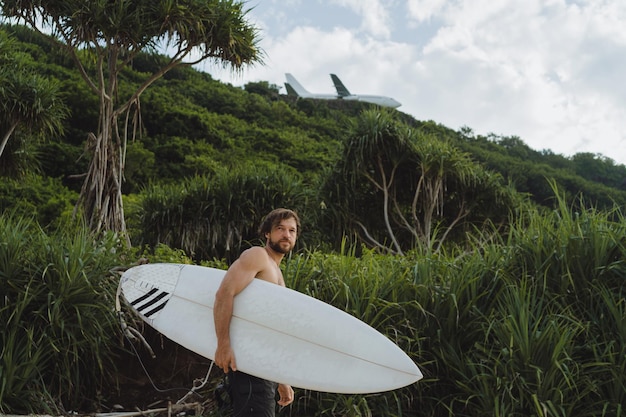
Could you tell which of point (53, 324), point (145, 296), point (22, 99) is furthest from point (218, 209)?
point (145, 296)

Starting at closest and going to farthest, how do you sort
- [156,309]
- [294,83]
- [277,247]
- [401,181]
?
[277,247]
[156,309]
[401,181]
[294,83]

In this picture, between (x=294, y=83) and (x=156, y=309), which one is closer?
(x=156, y=309)

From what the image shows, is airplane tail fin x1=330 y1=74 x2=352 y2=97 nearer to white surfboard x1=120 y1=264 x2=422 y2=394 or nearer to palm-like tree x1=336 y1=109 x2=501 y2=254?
palm-like tree x1=336 y1=109 x2=501 y2=254

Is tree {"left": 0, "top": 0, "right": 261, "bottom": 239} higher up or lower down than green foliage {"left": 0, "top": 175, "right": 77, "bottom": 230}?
higher up

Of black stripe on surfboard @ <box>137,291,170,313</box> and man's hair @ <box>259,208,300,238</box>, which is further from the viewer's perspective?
black stripe on surfboard @ <box>137,291,170,313</box>

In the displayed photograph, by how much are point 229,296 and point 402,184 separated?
6904mm

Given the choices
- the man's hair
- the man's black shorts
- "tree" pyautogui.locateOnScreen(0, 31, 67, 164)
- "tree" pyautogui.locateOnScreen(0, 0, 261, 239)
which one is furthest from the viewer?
"tree" pyautogui.locateOnScreen(0, 31, 67, 164)

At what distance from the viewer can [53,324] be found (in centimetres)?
330

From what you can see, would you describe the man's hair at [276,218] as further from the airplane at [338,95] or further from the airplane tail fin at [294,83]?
the airplane tail fin at [294,83]

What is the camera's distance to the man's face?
92.4 inches

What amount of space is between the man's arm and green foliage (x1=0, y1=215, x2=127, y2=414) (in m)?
1.43

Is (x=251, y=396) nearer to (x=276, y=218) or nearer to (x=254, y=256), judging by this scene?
(x=254, y=256)

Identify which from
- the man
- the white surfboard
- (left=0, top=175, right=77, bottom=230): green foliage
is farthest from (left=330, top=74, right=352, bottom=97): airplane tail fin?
the man

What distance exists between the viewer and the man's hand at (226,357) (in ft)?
7.45
